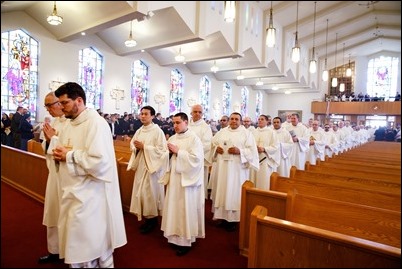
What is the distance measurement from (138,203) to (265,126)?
3.16m

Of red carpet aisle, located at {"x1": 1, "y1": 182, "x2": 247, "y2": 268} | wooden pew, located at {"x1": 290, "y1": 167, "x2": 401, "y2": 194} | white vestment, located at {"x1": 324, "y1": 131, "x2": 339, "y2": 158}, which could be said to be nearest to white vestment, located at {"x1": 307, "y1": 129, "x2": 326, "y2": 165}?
white vestment, located at {"x1": 324, "y1": 131, "x2": 339, "y2": 158}

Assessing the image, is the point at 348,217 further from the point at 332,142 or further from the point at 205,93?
the point at 205,93

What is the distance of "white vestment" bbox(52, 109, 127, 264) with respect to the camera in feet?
6.98

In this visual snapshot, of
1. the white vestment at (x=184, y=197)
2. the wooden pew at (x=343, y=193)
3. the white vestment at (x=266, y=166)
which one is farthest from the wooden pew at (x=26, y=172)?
the wooden pew at (x=343, y=193)

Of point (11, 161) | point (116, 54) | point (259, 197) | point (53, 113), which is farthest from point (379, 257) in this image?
point (116, 54)

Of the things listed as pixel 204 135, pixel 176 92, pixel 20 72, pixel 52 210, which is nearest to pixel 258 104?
pixel 176 92

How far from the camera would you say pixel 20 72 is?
34.9ft

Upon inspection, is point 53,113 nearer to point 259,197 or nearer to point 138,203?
point 138,203

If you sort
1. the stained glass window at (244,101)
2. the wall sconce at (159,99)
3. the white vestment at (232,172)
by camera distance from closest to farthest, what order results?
the white vestment at (232,172), the wall sconce at (159,99), the stained glass window at (244,101)

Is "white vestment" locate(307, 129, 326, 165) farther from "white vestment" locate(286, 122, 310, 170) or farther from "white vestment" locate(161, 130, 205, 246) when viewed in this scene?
"white vestment" locate(161, 130, 205, 246)

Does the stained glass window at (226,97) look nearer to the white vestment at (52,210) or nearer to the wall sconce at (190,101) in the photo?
the wall sconce at (190,101)

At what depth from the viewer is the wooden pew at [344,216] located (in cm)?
214

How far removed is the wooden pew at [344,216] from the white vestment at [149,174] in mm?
1545

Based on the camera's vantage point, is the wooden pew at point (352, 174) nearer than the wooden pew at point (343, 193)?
Yes
